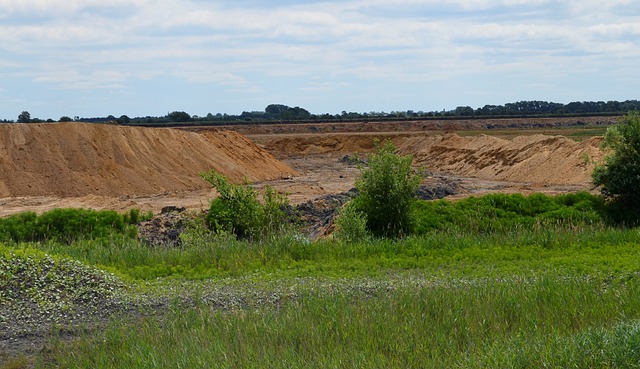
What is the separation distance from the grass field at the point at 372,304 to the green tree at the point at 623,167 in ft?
20.6

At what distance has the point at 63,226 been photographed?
23.9 m

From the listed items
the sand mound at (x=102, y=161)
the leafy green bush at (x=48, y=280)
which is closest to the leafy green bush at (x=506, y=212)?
the leafy green bush at (x=48, y=280)

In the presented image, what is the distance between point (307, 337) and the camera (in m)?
9.30

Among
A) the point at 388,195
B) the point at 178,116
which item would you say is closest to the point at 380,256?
the point at 388,195

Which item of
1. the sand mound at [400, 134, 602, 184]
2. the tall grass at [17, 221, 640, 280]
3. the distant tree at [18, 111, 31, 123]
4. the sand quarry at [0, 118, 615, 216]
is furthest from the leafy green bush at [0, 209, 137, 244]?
the distant tree at [18, 111, 31, 123]

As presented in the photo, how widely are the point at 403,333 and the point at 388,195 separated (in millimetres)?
11849

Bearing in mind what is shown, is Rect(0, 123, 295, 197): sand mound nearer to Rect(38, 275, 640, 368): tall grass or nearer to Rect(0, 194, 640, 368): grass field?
Rect(0, 194, 640, 368): grass field

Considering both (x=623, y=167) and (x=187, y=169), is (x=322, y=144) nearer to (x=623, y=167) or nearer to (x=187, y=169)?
(x=187, y=169)

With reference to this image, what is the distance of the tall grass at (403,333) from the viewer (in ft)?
26.8

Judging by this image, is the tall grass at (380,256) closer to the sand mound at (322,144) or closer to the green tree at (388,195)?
the green tree at (388,195)

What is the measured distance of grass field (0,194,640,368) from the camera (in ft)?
27.9

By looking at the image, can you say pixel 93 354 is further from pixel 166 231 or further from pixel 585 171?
pixel 585 171

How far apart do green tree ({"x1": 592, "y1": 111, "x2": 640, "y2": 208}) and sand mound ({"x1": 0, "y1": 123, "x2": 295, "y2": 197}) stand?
73.0 feet

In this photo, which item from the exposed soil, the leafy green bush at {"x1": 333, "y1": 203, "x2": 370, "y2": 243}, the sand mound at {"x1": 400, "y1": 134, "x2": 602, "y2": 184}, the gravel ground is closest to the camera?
the gravel ground
